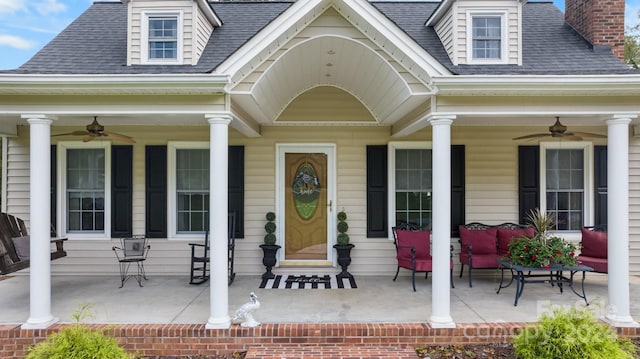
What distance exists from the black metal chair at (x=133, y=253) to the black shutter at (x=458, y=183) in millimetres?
5144

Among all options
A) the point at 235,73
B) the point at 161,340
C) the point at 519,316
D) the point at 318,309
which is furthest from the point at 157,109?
the point at 519,316

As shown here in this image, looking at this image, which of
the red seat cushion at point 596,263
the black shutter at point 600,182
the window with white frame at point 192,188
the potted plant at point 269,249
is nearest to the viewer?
the red seat cushion at point 596,263

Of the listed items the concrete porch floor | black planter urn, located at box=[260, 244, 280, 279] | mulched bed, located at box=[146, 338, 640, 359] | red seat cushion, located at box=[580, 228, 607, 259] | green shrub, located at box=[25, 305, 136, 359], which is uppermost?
red seat cushion, located at box=[580, 228, 607, 259]

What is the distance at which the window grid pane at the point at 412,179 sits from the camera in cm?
693

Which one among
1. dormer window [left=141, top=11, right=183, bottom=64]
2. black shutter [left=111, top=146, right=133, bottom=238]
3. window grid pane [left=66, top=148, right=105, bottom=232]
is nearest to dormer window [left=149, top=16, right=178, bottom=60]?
dormer window [left=141, top=11, right=183, bottom=64]

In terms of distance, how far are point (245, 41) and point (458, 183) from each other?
425 centimetres

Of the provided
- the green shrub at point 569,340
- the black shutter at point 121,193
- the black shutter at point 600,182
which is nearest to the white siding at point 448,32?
the black shutter at point 600,182

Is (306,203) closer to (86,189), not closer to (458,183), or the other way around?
(458,183)

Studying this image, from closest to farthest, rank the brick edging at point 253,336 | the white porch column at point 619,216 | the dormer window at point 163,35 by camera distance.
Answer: the brick edging at point 253,336, the white porch column at point 619,216, the dormer window at point 163,35

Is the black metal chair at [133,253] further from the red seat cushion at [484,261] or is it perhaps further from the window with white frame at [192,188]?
the red seat cushion at [484,261]

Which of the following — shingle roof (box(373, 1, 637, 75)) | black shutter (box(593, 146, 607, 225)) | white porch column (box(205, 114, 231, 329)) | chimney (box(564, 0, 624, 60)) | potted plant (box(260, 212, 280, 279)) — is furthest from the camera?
black shutter (box(593, 146, 607, 225))

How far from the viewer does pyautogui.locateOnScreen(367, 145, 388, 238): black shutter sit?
6.81 metres

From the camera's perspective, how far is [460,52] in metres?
5.57

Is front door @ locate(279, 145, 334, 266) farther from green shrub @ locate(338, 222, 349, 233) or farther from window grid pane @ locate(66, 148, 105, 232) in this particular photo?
window grid pane @ locate(66, 148, 105, 232)
